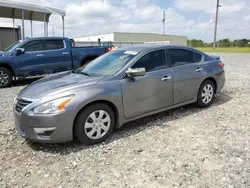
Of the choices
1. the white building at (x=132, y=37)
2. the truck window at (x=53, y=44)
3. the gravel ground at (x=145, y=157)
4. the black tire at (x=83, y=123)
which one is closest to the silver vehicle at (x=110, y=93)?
the black tire at (x=83, y=123)

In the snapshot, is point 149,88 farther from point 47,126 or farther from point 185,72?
point 47,126

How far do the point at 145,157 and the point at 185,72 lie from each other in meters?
2.31

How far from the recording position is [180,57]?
16.5 ft

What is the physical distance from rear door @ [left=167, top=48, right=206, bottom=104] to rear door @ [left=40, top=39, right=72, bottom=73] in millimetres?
5809

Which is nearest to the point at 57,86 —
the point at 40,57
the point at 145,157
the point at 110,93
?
the point at 110,93

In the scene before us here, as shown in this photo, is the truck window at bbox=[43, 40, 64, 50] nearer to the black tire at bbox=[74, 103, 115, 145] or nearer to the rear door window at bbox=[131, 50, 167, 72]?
the rear door window at bbox=[131, 50, 167, 72]

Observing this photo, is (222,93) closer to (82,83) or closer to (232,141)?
(232,141)

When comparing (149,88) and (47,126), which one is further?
(149,88)

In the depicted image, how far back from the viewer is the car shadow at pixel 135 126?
3.66 m

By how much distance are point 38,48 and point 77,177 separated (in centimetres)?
734

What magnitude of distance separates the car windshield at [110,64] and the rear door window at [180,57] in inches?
34.3

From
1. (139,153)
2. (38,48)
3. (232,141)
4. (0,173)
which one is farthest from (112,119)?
(38,48)

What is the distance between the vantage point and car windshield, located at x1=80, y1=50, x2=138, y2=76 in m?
4.22

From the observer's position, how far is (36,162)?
10.8ft
